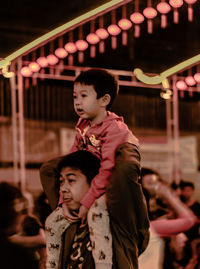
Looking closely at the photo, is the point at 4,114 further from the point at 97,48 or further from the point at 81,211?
the point at 81,211

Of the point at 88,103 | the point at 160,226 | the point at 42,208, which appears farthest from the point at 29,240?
the point at 88,103

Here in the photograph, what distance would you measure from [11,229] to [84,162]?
1.31 m

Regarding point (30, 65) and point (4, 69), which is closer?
point (4, 69)

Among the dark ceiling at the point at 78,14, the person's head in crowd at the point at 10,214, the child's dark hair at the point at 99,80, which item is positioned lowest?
the person's head in crowd at the point at 10,214

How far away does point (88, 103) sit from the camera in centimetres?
199

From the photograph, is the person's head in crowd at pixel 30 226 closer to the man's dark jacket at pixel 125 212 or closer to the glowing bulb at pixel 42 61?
the glowing bulb at pixel 42 61

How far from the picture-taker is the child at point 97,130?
6.20 feet

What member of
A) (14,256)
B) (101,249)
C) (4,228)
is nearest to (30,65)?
(4,228)

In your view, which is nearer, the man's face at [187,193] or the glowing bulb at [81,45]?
the glowing bulb at [81,45]

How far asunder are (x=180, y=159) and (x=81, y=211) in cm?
460

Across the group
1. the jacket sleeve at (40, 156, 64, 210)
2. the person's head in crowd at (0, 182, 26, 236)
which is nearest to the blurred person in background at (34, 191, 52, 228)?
the person's head in crowd at (0, 182, 26, 236)

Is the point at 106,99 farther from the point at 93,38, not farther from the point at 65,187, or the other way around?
the point at 93,38

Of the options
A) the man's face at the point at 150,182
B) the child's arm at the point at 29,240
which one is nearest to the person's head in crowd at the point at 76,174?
the child's arm at the point at 29,240

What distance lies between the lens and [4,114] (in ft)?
17.9
